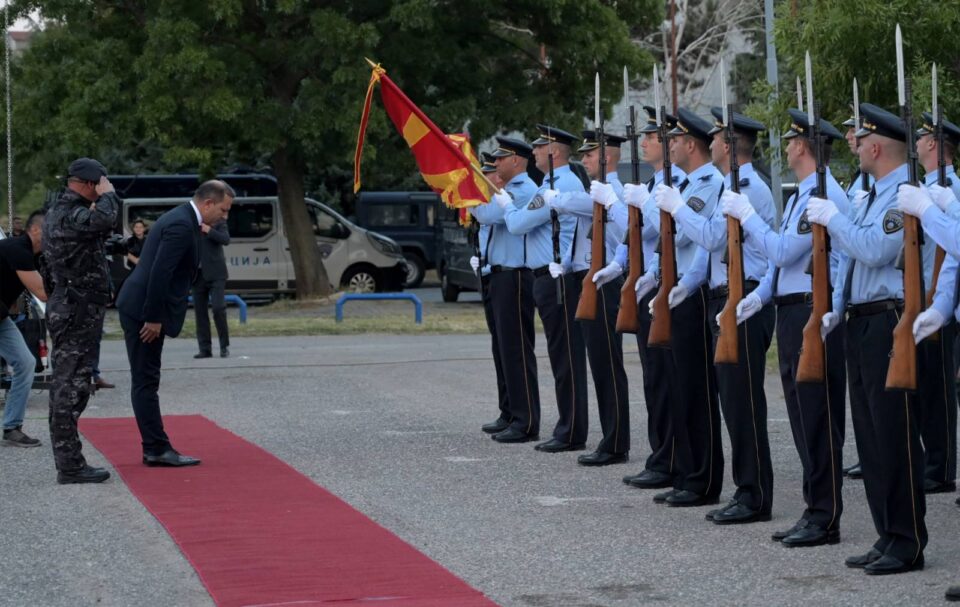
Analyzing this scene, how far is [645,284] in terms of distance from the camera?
9125 mm

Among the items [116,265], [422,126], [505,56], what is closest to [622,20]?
[505,56]

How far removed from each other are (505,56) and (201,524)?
20643 millimetres

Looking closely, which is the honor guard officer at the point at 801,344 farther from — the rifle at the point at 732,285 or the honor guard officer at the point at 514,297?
the honor guard officer at the point at 514,297

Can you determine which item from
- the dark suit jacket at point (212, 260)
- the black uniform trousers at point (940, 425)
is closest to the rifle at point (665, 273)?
the black uniform trousers at point (940, 425)

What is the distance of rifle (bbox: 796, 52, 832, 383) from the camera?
7.02 metres

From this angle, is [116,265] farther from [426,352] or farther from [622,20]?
[622,20]

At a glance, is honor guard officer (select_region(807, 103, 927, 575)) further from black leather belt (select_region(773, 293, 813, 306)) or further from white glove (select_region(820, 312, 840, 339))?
black leather belt (select_region(773, 293, 813, 306))

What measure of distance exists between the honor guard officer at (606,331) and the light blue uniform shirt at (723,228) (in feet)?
5.61

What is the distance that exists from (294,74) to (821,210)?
69.4 ft

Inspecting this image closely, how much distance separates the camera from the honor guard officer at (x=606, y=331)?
10.2m

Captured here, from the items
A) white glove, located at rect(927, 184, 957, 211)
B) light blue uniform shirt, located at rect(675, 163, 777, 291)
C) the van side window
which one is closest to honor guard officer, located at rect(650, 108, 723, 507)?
light blue uniform shirt, located at rect(675, 163, 777, 291)

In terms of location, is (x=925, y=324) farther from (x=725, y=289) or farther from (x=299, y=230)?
(x=299, y=230)

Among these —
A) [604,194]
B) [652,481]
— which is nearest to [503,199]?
[604,194]

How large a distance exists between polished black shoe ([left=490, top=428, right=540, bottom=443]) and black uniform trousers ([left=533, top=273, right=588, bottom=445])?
0.43 m
